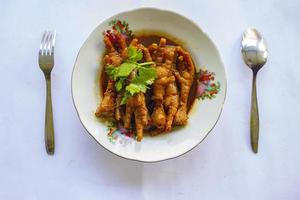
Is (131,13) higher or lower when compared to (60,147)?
higher

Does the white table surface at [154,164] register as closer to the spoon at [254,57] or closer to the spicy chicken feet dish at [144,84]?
the spoon at [254,57]

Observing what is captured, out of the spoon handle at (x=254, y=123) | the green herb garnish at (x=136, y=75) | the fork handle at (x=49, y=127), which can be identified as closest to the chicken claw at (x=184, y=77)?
the green herb garnish at (x=136, y=75)

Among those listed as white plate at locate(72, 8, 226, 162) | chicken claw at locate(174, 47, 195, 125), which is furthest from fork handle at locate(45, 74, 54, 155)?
chicken claw at locate(174, 47, 195, 125)

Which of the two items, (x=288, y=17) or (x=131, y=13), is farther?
(x=288, y=17)

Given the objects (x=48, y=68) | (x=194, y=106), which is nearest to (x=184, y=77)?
(x=194, y=106)

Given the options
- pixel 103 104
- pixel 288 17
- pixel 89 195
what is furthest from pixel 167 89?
pixel 288 17

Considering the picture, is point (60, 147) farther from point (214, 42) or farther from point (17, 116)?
point (214, 42)

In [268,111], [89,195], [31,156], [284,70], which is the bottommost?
[89,195]
